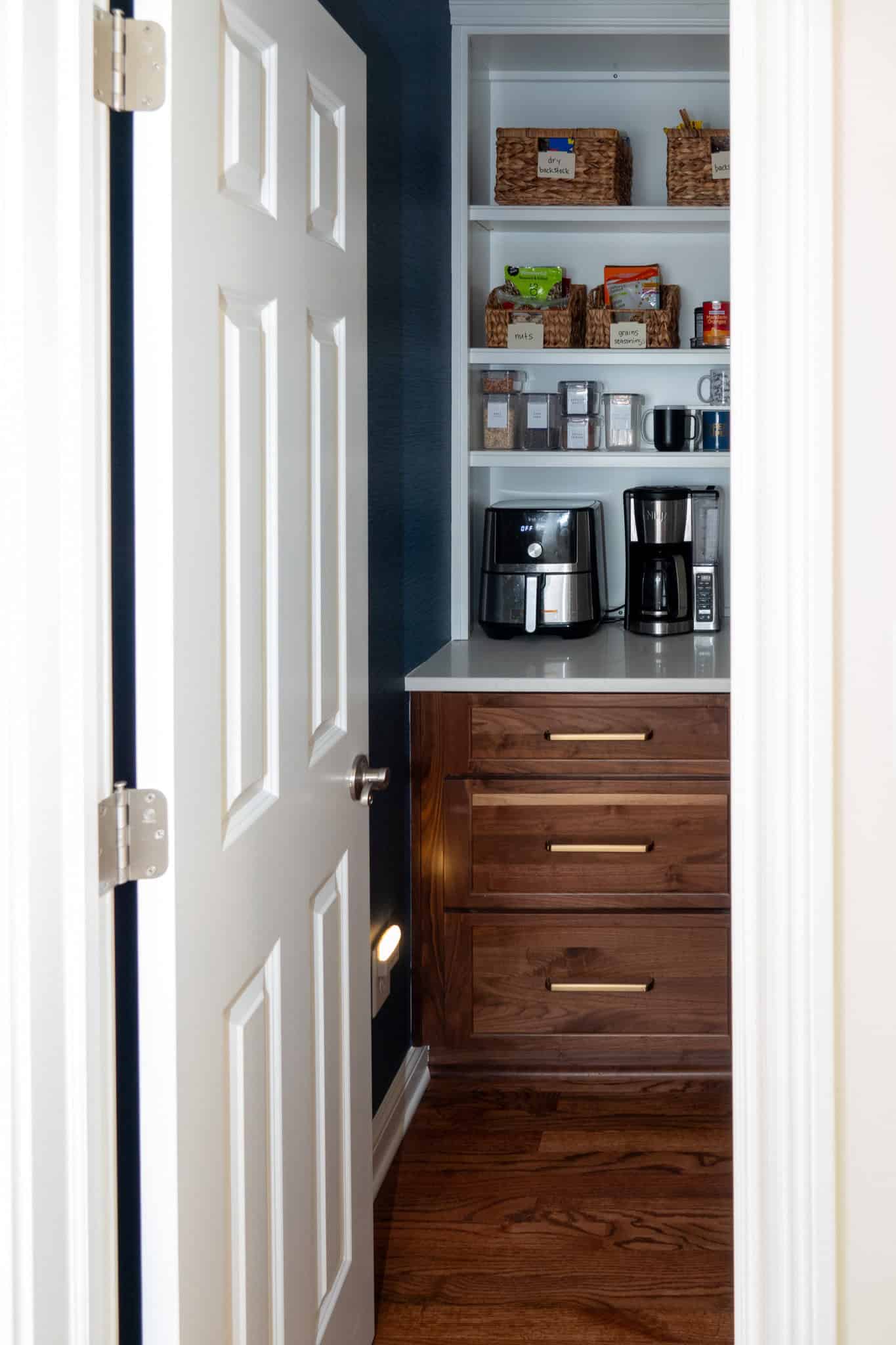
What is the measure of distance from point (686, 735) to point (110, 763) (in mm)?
1888

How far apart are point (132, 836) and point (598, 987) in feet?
6.30

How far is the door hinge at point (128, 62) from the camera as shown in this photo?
105cm

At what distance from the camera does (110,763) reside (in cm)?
109

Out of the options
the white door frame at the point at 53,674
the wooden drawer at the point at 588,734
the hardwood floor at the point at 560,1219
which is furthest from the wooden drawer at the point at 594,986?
the white door frame at the point at 53,674

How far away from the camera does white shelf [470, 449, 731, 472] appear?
10.8 feet

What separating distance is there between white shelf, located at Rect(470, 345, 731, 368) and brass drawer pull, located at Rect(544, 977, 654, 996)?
1501mm

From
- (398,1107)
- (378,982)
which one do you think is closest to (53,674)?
(378,982)

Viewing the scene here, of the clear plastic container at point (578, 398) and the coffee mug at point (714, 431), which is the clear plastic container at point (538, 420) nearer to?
the clear plastic container at point (578, 398)

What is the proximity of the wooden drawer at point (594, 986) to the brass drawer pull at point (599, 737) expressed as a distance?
38 cm

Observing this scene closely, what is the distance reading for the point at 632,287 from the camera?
340 cm

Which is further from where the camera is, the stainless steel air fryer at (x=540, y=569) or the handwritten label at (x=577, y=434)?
the handwritten label at (x=577, y=434)

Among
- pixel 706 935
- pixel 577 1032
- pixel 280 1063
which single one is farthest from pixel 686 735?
pixel 280 1063

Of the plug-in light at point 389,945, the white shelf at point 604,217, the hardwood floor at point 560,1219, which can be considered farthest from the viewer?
the white shelf at point 604,217

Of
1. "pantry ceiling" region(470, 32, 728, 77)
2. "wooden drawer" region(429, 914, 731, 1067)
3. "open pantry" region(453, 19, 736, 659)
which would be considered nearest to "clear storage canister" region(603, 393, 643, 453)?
"open pantry" region(453, 19, 736, 659)
